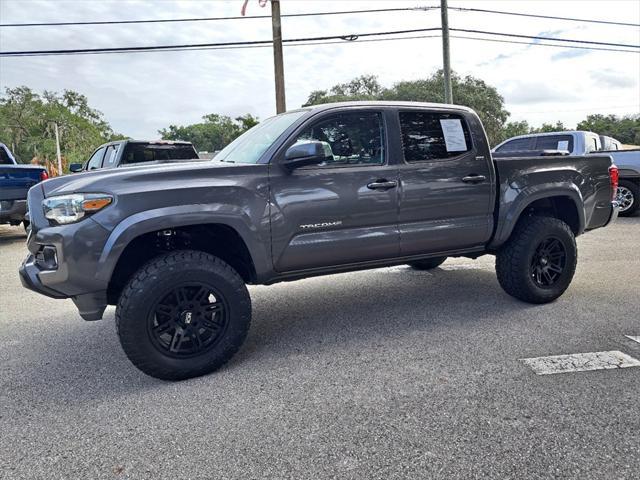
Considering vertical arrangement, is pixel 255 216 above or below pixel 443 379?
above

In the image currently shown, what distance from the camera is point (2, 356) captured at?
371 cm

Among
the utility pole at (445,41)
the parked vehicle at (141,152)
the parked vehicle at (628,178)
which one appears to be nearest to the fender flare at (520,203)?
the parked vehicle at (141,152)

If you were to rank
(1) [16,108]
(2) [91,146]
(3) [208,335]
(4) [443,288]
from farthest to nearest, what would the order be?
(2) [91,146] → (1) [16,108] → (4) [443,288] → (3) [208,335]

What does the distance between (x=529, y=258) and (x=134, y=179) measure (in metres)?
3.45

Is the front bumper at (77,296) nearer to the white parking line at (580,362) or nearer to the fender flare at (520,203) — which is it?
the white parking line at (580,362)

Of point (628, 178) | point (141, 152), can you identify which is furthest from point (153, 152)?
point (628, 178)

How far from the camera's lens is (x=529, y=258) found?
441cm

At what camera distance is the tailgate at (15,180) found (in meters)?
8.38

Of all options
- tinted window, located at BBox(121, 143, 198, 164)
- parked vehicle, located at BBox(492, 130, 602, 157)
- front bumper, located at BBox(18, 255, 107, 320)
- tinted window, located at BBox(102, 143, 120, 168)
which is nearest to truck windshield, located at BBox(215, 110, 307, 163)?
front bumper, located at BBox(18, 255, 107, 320)

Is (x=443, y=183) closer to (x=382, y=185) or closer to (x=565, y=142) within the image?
(x=382, y=185)

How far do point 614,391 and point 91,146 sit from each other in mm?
55458

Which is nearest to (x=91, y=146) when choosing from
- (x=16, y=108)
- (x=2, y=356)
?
(x=16, y=108)

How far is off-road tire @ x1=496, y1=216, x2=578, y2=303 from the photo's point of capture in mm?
4406

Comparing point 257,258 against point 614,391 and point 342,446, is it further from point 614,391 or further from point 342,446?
point 614,391
